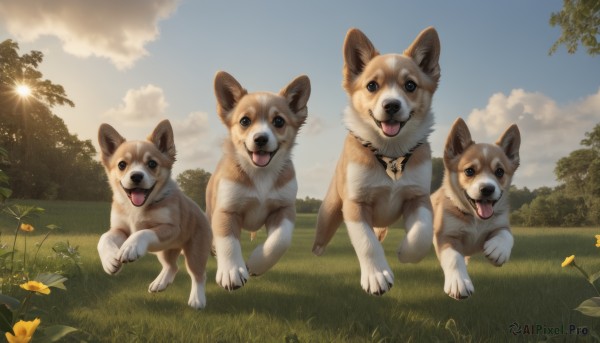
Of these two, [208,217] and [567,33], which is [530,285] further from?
[567,33]

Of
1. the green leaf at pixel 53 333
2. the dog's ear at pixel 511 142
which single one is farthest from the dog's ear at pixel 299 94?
the green leaf at pixel 53 333

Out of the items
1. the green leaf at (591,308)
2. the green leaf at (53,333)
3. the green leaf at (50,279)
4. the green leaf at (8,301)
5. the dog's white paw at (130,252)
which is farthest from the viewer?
the dog's white paw at (130,252)

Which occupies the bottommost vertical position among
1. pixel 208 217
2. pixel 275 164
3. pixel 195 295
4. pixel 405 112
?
pixel 195 295

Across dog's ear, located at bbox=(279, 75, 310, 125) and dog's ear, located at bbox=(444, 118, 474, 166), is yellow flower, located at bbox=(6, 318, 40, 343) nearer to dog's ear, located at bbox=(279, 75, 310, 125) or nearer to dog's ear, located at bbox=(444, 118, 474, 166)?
dog's ear, located at bbox=(279, 75, 310, 125)

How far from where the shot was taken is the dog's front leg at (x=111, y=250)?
191 inches

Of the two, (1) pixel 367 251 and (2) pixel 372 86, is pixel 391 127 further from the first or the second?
(1) pixel 367 251

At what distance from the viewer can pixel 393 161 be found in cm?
516

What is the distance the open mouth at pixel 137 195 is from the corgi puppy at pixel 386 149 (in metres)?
2.13

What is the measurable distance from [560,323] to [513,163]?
6.00 ft

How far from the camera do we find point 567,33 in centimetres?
2095

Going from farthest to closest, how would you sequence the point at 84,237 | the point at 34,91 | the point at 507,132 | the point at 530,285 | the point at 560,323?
the point at 34,91, the point at 84,237, the point at 530,285, the point at 507,132, the point at 560,323

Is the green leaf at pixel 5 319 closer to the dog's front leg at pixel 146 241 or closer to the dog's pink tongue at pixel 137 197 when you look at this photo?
the dog's front leg at pixel 146 241

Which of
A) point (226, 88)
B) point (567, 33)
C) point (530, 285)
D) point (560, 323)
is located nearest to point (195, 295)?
point (226, 88)

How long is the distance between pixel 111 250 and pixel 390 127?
3.03 meters
